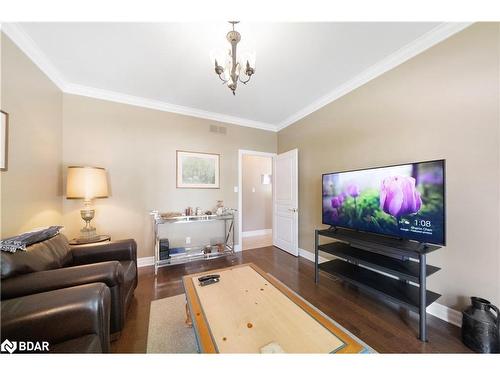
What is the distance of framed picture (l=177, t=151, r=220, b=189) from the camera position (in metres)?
3.16

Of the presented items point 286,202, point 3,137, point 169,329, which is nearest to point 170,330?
point 169,329

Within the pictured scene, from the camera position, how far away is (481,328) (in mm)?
1268

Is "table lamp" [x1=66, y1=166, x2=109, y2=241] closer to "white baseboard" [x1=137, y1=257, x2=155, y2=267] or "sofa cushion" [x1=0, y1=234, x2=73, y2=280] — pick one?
"sofa cushion" [x1=0, y1=234, x2=73, y2=280]

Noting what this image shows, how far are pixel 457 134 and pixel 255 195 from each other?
4.11m

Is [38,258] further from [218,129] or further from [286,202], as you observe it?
[286,202]

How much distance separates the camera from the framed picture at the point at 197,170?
3.16 metres

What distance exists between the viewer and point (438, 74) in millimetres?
1665

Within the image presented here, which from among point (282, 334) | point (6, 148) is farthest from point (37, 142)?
point (282, 334)

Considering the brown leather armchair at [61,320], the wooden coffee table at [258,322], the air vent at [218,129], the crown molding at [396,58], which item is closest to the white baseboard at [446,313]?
the wooden coffee table at [258,322]

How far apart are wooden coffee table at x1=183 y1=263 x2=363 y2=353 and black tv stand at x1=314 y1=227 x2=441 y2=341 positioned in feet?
2.84

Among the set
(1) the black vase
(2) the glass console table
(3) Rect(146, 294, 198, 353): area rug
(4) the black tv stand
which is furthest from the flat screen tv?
(3) Rect(146, 294, 198, 353): area rug

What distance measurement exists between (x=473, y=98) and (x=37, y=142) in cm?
422

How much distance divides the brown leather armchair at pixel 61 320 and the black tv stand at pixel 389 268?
2142 millimetres
